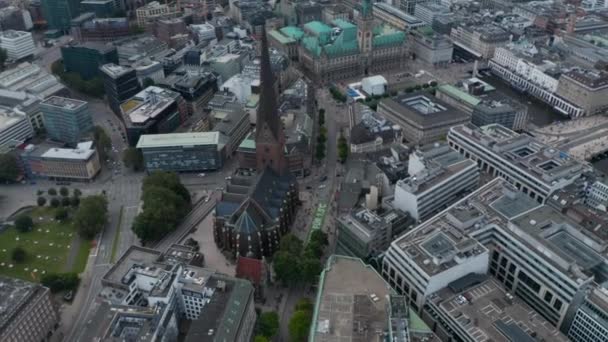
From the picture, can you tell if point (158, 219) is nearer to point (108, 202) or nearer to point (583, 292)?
point (108, 202)

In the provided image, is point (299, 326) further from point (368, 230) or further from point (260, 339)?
point (368, 230)

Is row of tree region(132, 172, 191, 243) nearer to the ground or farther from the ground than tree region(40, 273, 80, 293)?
farther from the ground

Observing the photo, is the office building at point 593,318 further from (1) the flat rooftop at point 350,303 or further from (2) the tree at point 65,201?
(2) the tree at point 65,201

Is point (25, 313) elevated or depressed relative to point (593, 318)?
depressed

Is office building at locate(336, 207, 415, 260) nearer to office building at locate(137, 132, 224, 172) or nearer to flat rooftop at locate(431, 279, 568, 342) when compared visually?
flat rooftop at locate(431, 279, 568, 342)

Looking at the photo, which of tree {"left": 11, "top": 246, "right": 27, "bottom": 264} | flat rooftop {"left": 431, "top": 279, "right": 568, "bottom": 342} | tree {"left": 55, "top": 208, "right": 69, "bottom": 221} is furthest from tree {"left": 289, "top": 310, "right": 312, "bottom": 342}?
tree {"left": 55, "top": 208, "right": 69, "bottom": 221}

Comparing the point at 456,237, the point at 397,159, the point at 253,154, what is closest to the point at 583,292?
the point at 456,237

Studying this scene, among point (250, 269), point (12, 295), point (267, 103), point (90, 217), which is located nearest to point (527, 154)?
point (267, 103)
